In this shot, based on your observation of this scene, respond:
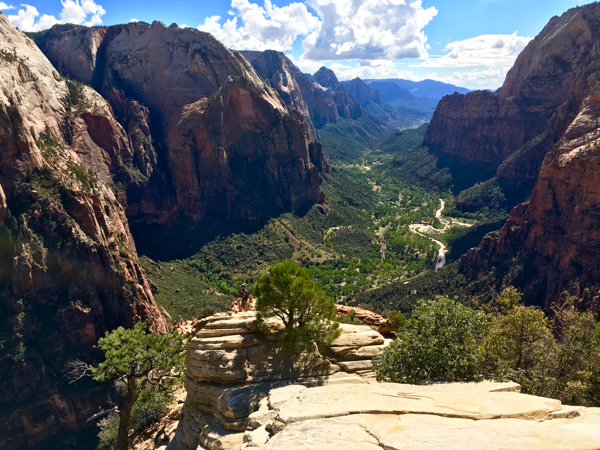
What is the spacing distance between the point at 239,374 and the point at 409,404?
10351 mm

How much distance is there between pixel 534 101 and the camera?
14188 centimetres

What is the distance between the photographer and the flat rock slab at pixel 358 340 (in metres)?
23.5

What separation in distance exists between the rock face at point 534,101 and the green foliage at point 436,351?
348ft

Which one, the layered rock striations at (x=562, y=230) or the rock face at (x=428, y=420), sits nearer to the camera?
the rock face at (x=428, y=420)

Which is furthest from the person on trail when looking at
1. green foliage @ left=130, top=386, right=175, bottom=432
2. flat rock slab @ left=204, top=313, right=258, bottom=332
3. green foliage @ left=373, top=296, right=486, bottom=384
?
green foliage @ left=373, top=296, right=486, bottom=384

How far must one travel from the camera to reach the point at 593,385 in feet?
68.8

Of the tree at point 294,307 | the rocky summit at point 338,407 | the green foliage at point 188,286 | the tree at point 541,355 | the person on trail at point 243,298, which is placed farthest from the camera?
the green foliage at point 188,286

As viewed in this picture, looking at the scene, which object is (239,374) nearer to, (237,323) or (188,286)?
(237,323)

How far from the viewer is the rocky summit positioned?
1101cm

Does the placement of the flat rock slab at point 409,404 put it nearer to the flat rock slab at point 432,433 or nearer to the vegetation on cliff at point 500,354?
the flat rock slab at point 432,433

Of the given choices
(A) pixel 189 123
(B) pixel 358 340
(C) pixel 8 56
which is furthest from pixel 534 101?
(C) pixel 8 56

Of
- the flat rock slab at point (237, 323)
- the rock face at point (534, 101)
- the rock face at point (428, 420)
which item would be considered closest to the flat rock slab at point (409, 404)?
the rock face at point (428, 420)

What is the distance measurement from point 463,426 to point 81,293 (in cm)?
5222

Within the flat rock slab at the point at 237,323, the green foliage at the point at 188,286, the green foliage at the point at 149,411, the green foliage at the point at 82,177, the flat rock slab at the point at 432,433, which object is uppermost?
the green foliage at the point at 82,177
